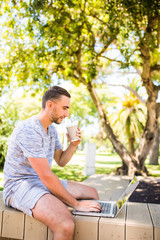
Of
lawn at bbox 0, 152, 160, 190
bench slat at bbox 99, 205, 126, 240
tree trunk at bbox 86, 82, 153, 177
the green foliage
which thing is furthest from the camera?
tree trunk at bbox 86, 82, 153, 177

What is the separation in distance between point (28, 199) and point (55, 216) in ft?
1.03

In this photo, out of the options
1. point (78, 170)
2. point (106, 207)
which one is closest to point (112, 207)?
point (106, 207)

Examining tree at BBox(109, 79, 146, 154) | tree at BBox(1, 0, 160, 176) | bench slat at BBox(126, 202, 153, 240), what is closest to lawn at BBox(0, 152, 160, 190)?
tree at BBox(1, 0, 160, 176)

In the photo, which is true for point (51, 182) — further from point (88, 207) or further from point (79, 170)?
point (79, 170)

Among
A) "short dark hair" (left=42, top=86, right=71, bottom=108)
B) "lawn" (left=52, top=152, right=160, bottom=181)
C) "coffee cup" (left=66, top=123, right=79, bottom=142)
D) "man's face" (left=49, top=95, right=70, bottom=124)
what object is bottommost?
"lawn" (left=52, top=152, right=160, bottom=181)

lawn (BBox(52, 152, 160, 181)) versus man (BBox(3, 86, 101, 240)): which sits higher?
man (BBox(3, 86, 101, 240))

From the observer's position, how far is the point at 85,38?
8.36m

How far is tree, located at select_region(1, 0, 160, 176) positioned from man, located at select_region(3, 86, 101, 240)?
4.95 meters

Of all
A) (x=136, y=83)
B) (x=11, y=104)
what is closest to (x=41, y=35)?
(x=11, y=104)

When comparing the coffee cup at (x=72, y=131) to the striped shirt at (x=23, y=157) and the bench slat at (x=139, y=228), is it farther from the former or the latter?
the bench slat at (x=139, y=228)

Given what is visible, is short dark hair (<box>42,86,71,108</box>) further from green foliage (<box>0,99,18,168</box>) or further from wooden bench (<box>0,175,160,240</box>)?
green foliage (<box>0,99,18,168</box>)

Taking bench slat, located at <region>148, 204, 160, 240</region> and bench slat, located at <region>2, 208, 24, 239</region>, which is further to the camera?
bench slat, located at <region>2, 208, 24, 239</region>

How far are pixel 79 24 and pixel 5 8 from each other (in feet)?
7.28

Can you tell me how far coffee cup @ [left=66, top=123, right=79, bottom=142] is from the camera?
2.62 metres
